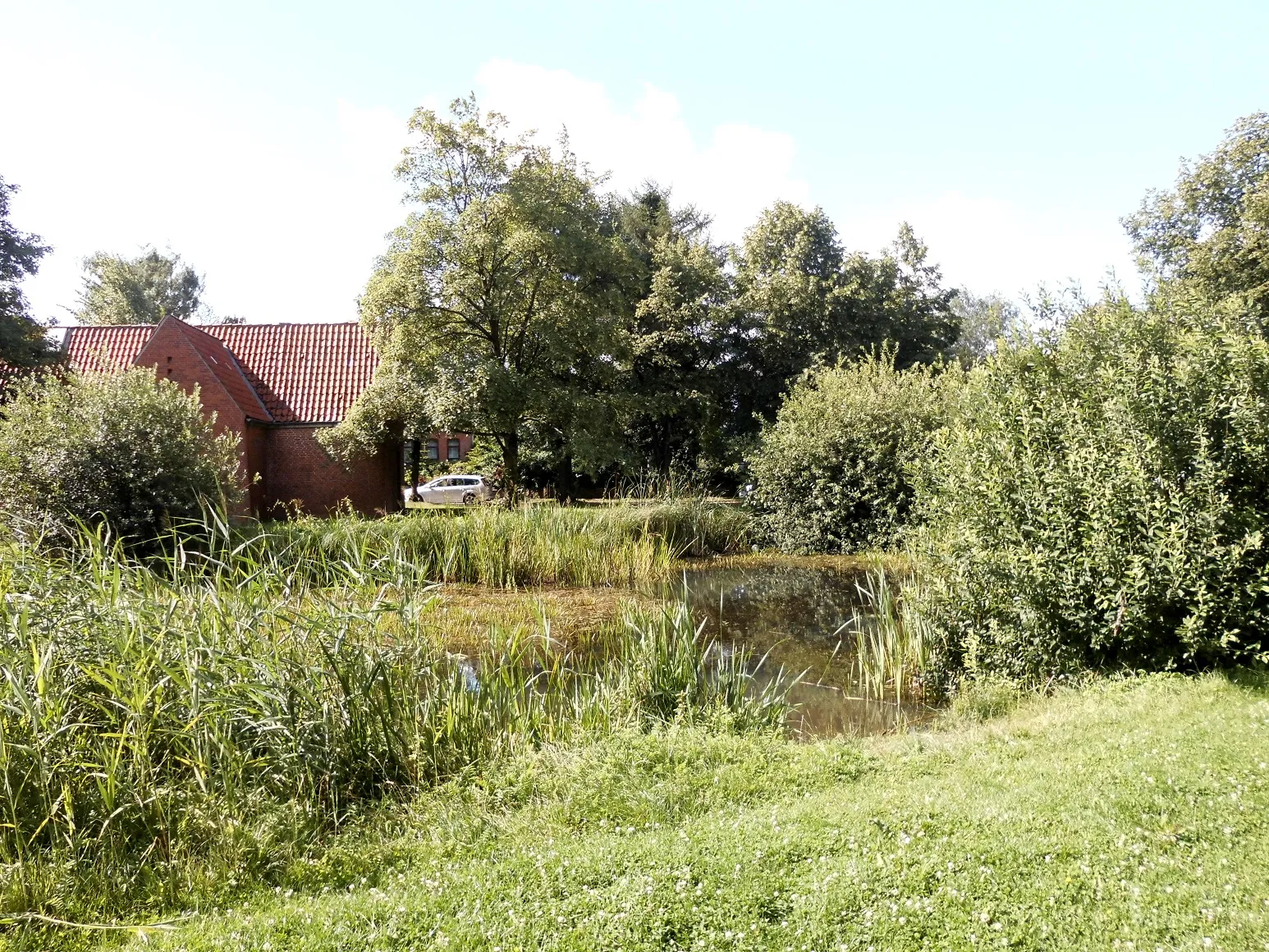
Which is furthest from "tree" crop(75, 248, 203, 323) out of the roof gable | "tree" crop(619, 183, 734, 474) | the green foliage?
the green foliage

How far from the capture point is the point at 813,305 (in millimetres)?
27438

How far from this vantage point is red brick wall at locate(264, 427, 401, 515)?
2392cm

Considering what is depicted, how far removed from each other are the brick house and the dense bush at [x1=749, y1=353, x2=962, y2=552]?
36.8 ft

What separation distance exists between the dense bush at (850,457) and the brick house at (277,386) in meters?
11.2

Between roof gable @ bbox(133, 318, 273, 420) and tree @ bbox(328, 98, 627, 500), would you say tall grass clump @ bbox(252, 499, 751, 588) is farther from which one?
roof gable @ bbox(133, 318, 273, 420)

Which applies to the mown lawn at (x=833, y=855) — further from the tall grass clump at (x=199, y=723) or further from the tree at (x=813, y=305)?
the tree at (x=813, y=305)

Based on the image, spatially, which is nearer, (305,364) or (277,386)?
(277,386)

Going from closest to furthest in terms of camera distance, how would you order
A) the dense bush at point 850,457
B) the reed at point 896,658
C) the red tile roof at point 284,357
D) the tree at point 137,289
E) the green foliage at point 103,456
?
the reed at point 896,658, the green foliage at point 103,456, the dense bush at point 850,457, the red tile roof at point 284,357, the tree at point 137,289

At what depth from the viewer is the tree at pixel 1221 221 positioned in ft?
83.7

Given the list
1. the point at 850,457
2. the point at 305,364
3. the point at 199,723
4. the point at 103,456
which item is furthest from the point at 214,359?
the point at 199,723

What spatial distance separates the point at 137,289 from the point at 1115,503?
63.5 m

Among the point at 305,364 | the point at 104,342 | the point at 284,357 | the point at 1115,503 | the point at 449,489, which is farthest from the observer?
the point at 449,489

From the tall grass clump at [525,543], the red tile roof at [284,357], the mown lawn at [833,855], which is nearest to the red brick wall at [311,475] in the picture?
the red tile roof at [284,357]

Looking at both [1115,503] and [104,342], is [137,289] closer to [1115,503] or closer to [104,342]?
[104,342]
